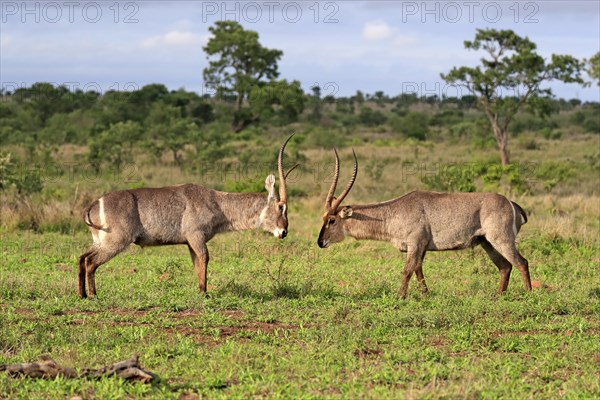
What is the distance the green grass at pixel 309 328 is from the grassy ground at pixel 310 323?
17 millimetres

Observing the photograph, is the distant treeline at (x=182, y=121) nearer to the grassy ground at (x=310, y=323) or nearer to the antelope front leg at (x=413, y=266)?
the grassy ground at (x=310, y=323)

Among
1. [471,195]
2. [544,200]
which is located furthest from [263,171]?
[471,195]

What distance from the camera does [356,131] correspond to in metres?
49.3

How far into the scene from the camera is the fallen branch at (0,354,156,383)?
5328mm

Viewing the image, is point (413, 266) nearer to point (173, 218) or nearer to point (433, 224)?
point (433, 224)

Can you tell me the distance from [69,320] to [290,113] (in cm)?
3912

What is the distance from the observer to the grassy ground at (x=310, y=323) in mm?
5398

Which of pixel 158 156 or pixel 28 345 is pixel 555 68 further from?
pixel 28 345

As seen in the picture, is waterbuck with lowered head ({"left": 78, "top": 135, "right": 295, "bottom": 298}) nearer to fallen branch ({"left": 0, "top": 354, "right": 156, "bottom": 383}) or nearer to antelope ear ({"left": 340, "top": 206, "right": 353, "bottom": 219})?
antelope ear ({"left": 340, "top": 206, "right": 353, "bottom": 219})

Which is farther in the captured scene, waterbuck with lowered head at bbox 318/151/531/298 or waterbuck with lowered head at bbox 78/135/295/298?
waterbuck with lowered head at bbox 318/151/531/298

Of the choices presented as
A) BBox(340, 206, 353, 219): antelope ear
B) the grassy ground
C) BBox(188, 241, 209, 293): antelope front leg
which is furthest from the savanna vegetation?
BBox(340, 206, 353, 219): antelope ear

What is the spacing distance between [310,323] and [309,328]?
24 centimetres

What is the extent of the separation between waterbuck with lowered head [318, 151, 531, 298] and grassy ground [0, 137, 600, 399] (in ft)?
1.34

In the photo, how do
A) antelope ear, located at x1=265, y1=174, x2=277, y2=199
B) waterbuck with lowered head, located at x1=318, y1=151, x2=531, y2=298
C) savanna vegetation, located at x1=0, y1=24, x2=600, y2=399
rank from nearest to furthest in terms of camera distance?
1. savanna vegetation, located at x1=0, y1=24, x2=600, y2=399
2. waterbuck with lowered head, located at x1=318, y1=151, x2=531, y2=298
3. antelope ear, located at x1=265, y1=174, x2=277, y2=199
